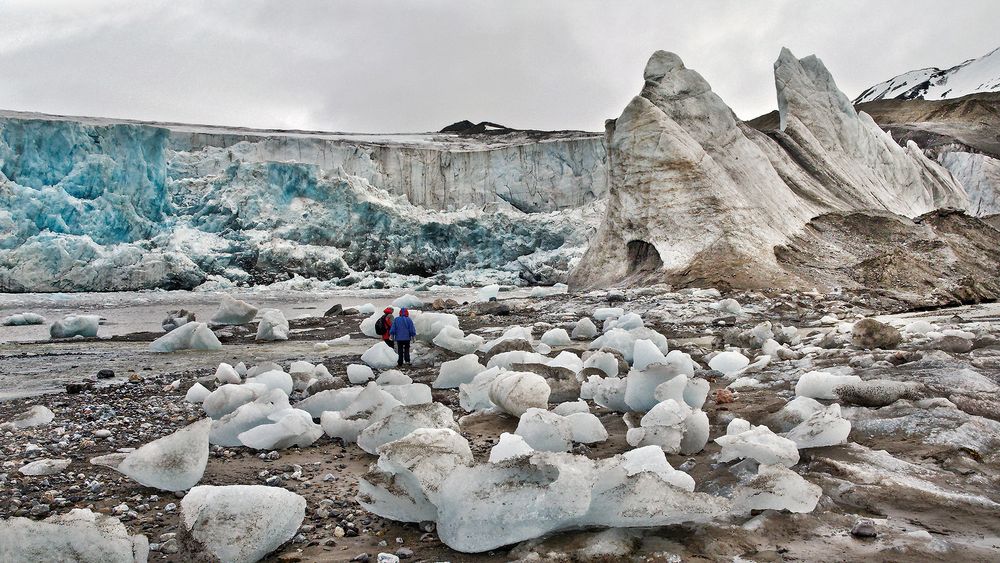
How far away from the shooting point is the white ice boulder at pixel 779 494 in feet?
6.25

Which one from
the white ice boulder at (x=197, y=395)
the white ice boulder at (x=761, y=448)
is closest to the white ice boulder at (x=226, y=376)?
the white ice boulder at (x=197, y=395)

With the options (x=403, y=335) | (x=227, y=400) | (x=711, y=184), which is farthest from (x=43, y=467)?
(x=711, y=184)

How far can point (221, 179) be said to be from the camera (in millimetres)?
24766

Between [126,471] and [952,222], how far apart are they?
1467 centimetres

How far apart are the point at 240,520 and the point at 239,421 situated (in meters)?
1.30

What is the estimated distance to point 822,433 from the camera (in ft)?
8.07

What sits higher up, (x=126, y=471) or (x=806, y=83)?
(x=806, y=83)

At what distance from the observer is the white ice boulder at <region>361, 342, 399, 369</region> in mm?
5883

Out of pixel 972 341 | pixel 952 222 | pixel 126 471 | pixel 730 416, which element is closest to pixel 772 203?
pixel 952 222

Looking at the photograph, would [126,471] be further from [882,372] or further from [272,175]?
[272,175]

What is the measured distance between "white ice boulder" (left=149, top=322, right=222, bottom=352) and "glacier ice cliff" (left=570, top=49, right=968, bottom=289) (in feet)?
23.2

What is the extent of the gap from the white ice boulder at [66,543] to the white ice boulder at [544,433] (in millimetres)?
1345

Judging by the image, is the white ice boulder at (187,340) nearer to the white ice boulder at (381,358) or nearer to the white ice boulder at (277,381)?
the white ice boulder at (381,358)

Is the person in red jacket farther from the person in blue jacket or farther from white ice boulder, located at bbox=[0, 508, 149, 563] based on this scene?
white ice boulder, located at bbox=[0, 508, 149, 563]
